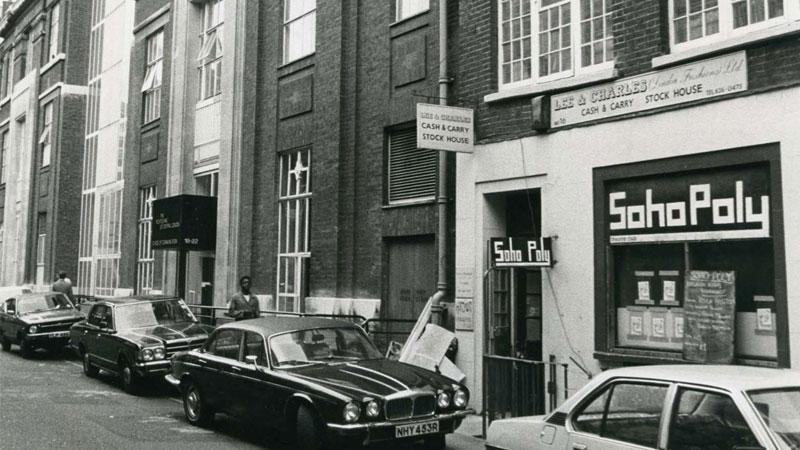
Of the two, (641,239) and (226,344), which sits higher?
(641,239)

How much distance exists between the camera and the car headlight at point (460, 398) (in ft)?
25.8

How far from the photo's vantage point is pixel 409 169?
516 inches

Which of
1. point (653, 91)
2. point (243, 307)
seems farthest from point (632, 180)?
point (243, 307)

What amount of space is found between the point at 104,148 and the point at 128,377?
1697 centimetres

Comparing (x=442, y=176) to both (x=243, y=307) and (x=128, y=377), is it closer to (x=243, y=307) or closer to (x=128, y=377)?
(x=243, y=307)

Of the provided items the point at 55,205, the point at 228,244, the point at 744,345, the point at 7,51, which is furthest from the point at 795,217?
the point at 7,51

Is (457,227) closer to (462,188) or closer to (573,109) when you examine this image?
(462,188)

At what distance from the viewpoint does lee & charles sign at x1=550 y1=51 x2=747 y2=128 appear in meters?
8.11

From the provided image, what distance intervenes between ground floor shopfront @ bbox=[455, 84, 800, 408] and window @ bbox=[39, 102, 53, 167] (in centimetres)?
2641

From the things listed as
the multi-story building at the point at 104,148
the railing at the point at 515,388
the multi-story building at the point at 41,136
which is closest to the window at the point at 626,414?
the railing at the point at 515,388

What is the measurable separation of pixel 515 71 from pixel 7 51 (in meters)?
39.1

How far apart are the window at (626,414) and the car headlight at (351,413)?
2.67 m

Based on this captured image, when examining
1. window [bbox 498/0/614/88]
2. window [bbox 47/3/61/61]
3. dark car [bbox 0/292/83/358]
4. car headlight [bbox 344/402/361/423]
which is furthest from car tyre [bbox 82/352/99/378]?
window [bbox 47/3/61/61]

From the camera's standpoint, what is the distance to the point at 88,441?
8672 millimetres
